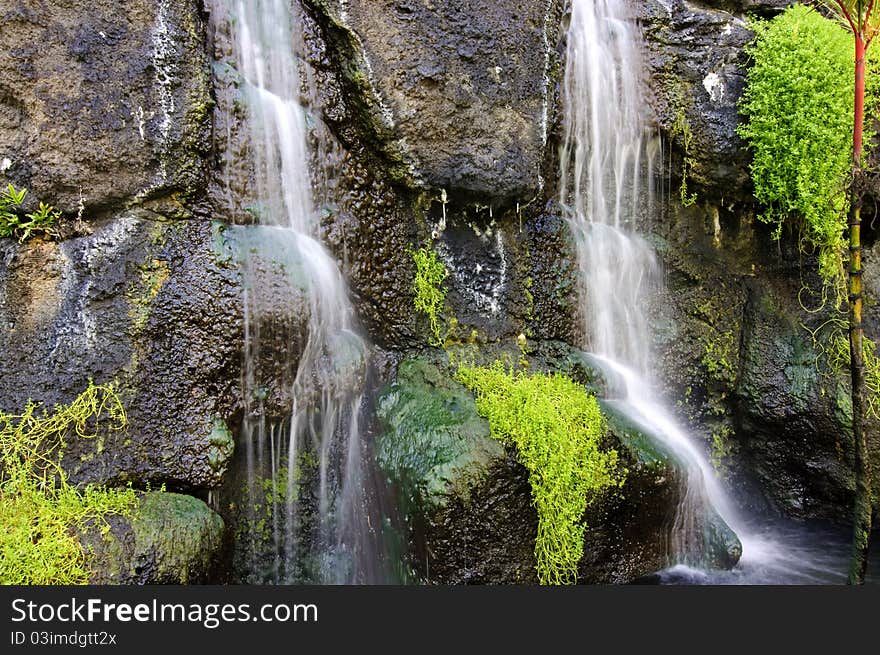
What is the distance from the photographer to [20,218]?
12.2 feet

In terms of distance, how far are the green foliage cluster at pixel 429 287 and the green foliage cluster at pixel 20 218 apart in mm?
2242

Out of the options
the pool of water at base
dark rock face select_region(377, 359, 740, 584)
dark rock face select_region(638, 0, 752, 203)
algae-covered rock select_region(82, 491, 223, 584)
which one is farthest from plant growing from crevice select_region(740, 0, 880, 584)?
algae-covered rock select_region(82, 491, 223, 584)

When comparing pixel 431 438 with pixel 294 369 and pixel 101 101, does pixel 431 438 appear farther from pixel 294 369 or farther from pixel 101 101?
pixel 101 101

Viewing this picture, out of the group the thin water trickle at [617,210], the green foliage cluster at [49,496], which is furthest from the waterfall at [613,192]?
the green foliage cluster at [49,496]

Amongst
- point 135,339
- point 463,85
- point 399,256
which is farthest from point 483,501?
point 463,85

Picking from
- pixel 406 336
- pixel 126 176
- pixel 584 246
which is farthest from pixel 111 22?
pixel 584 246

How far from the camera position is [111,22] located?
386 cm

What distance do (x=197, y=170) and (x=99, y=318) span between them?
104cm

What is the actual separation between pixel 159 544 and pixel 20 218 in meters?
1.96

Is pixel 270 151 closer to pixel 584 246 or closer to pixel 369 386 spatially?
pixel 369 386

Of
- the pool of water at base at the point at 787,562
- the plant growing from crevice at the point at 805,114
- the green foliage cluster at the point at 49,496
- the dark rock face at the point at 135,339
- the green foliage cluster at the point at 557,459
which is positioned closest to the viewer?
the green foliage cluster at the point at 49,496

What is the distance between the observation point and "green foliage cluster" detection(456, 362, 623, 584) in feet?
12.7

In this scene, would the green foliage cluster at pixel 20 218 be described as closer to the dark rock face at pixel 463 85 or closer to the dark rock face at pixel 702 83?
the dark rock face at pixel 463 85

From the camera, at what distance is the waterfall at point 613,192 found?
5301 millimetres
